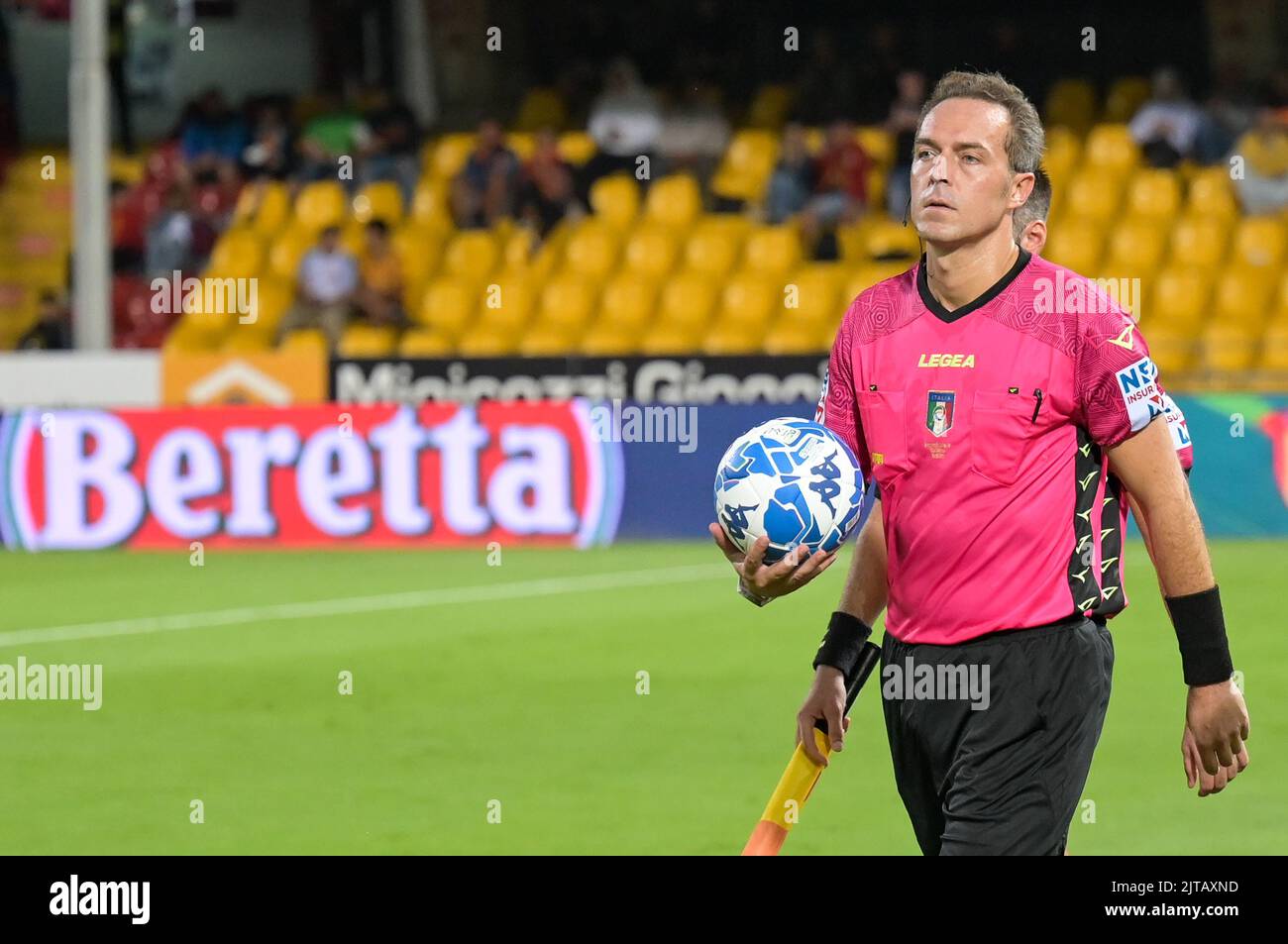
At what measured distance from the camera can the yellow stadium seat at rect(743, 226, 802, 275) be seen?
21250 millimetres

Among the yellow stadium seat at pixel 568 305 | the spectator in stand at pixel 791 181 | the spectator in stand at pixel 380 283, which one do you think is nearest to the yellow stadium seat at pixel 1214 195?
the spectator in stand at pixel 791 181

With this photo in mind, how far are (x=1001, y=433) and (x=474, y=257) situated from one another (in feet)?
60.3

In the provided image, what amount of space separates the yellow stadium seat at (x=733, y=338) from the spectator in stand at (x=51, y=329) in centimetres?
696

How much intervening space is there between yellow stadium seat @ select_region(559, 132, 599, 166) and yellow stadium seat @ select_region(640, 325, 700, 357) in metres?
2.97

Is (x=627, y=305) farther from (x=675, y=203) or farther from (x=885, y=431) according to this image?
(x=885, y=431)

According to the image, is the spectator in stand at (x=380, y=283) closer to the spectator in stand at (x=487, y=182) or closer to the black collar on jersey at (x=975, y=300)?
the spectator in stand at (x=487, y=182)

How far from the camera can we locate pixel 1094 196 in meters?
21.3

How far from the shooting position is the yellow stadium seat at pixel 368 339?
830 inches

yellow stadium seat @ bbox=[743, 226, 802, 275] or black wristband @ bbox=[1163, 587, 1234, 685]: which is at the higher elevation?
yellow stadium seat @ bbox=[743, 226, 802, 275]

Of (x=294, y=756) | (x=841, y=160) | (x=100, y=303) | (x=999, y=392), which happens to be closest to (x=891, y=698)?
(x=999, y=392)

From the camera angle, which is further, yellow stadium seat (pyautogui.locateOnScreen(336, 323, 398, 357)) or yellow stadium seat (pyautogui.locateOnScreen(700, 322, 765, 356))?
yellow stadium seat (pyautogui.locateOnScreen(336, 323, 398, 357))

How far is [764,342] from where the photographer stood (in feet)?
66.7

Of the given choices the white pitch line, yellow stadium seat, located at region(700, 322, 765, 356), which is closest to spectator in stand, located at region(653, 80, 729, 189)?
yellow stadium seat, located at region(700, 322, 765, 356)

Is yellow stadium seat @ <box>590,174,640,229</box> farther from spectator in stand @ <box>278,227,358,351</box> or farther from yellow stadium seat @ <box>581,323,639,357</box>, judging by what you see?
spectator in stand @ <box>278,227,358,351</box>
